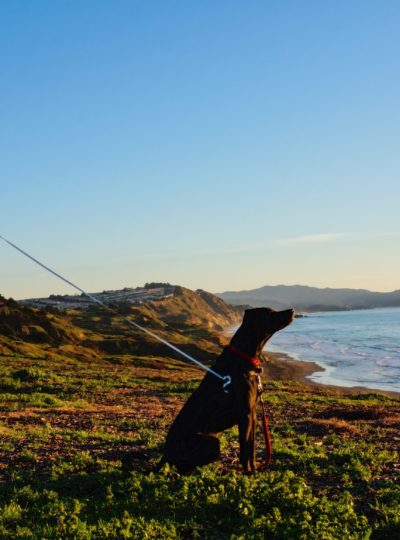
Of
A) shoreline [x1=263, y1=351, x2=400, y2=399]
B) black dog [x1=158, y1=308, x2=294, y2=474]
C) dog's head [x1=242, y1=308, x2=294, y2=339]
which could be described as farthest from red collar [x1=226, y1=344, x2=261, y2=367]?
shoreline [x1=263, y1=351, x2=400, y2=399]

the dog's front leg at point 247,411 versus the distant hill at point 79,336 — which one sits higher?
the dog's front leg at point 247,411

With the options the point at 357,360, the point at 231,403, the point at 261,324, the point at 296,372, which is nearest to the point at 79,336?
the point at 296,372

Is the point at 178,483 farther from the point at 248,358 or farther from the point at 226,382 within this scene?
the point at 248,358

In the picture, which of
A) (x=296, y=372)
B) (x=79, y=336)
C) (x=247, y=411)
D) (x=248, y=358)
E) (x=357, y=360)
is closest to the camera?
(x=247, y=411)

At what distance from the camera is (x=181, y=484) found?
757 centimetres

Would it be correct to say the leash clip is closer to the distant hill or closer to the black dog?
the black dog

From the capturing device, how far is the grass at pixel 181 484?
650cm

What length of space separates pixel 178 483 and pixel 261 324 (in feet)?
8.35

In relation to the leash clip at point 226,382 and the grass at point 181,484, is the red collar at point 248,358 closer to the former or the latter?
the leash clip at point 226,382

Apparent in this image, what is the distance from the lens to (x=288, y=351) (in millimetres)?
71875

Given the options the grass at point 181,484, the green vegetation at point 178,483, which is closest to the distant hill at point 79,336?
the green vegetation at point 178,483

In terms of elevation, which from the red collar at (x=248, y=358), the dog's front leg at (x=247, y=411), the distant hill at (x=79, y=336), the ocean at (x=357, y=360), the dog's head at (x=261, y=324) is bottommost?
the ocean at (x=357, y=360)

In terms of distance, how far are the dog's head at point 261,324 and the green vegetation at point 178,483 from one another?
1.96 meters

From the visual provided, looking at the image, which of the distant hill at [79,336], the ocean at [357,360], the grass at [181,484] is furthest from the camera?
the ocean at [357,360]
